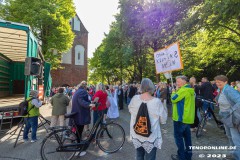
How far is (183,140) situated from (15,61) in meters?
13.6

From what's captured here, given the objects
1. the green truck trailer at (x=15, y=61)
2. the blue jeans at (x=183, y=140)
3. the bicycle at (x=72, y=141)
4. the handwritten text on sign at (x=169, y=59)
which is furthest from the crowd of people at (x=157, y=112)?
the green truck trailer at (x=15, y=61)

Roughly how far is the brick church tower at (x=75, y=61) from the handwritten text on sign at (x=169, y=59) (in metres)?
29.9

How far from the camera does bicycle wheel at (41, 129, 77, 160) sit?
13.8ft

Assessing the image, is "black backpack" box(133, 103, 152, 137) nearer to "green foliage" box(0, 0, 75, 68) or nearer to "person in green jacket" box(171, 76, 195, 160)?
"person in green jacket" box(171, 76, 195, 160)

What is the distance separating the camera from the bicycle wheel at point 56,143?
4.21 metres

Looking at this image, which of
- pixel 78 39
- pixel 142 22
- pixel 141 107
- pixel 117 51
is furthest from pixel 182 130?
pixel 78 39

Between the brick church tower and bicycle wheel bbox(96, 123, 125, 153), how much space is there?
30114 millimetres

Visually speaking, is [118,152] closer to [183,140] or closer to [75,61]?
[183,140]

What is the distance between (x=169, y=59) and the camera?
5621mm

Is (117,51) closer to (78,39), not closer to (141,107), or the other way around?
(78,39)

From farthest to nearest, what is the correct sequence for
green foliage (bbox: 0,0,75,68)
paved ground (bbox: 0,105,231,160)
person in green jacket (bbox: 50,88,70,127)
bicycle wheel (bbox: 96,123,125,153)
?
1. green foliage (bbox: 0,0,75,68)
2. person in green jacket (bbox: 50,88,70,127)
3. bicycle wheel (bbox: 96,123,125,153)
4. paved ground (bbox: 0,105,231,160)

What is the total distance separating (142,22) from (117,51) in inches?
348

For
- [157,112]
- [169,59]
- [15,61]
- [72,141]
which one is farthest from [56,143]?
[15,61]

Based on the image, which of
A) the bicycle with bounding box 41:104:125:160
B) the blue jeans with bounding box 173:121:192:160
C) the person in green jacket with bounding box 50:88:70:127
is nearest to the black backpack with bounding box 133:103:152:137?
the blue jeans with bounding box 173:121:192:160
